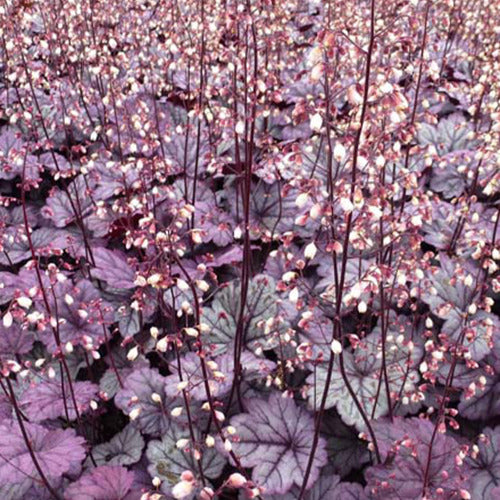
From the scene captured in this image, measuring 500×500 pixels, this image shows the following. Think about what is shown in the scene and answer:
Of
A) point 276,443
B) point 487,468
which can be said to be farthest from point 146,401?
point 487,468

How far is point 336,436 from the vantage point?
2307mm

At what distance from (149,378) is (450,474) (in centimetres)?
121


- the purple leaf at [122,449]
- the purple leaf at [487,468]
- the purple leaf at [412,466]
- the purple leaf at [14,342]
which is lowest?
the purple leaf at [122,449]

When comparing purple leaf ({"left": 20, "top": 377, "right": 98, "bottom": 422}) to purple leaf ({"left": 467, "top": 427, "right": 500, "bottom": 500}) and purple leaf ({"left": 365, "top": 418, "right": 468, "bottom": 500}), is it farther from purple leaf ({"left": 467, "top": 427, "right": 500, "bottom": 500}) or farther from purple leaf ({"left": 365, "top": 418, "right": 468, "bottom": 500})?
purple leaf ({"left": 467, "top": 427, "right": 500, "bottom": 500})

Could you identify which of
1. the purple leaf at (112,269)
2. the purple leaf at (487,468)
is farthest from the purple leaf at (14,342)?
the purple leaf at (487,468)

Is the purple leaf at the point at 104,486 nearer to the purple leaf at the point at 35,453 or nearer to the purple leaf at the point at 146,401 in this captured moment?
the purple leaf at the point at 35,453

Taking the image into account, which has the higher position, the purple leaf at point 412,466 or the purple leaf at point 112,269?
the purple leaf at point 112,269

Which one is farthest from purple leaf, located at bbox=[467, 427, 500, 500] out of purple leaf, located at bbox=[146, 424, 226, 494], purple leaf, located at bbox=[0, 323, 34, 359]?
purple leaf, located at bbox=[0, 323, 34, 359]

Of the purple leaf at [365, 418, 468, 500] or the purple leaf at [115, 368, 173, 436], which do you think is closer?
the purple leaf at [365, 418, 468, 500]

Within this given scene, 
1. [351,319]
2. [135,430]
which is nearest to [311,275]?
[351,319]

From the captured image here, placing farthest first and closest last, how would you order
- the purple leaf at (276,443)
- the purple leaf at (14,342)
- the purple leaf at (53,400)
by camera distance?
the purple leaf at (14,342) < the purple leaf at (53,400) < the purple leaf at (276,443)

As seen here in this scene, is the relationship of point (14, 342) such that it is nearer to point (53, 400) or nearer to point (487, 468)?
point (53, 400)

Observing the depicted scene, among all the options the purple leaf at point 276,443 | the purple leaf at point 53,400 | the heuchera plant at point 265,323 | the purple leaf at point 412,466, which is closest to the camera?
the heuchera plant at point 265,323

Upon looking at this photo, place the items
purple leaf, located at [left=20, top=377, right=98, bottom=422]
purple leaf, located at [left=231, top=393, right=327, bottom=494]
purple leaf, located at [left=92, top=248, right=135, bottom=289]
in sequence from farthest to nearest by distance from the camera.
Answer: purple leaf, located at [left=92, top=248, right=135, bottom=289]
purple leaf, located at [left=20, top=377, right=98, bottom=422]
purple leaf, located at [left=231, top=393, right=327, bottom=494]
